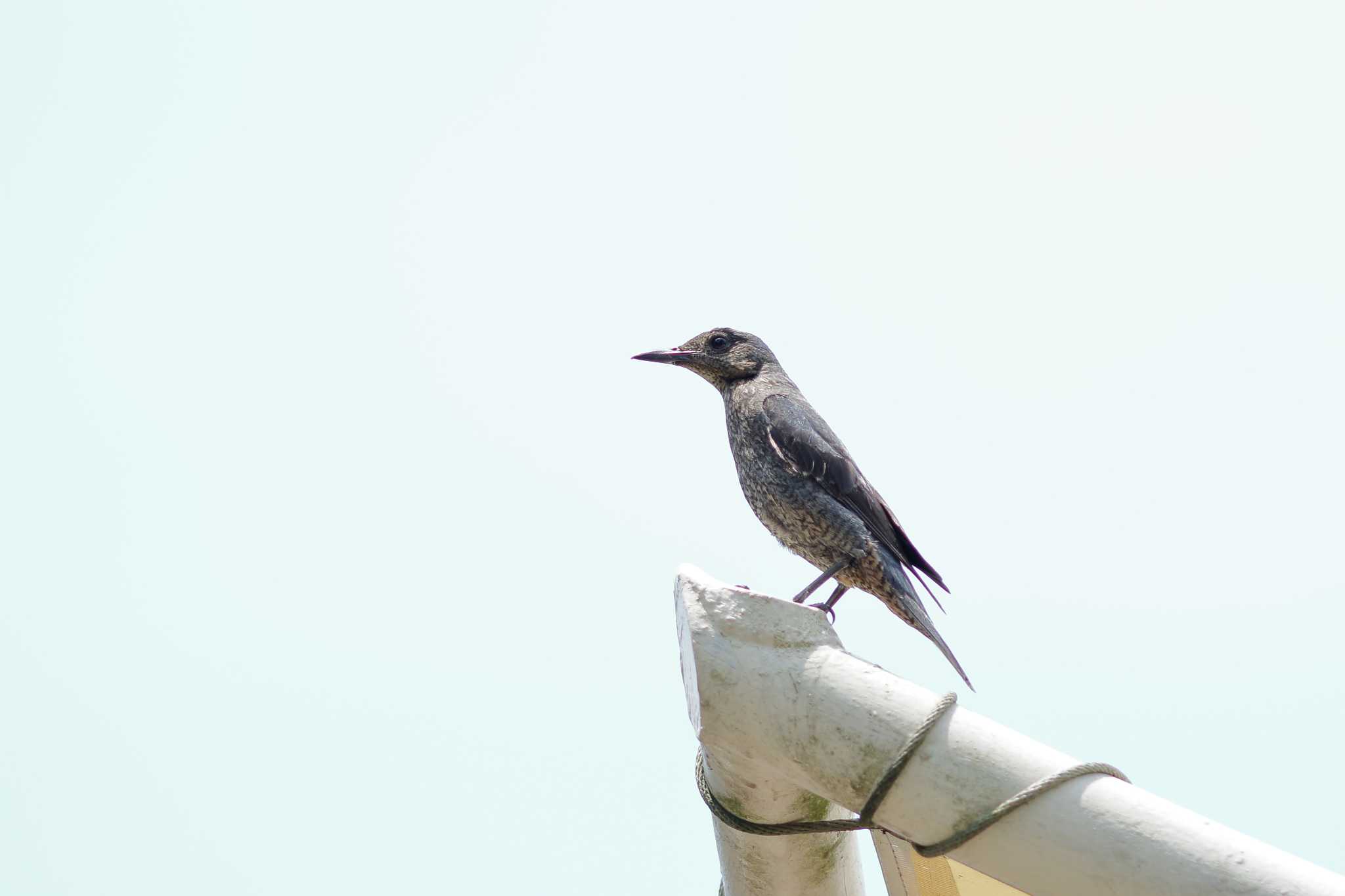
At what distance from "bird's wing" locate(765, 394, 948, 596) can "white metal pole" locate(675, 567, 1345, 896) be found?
187 centimetres

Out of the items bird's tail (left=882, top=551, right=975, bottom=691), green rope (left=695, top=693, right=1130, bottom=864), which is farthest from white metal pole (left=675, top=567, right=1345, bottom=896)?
bird's tail (left=882, top=551, right=975, bottom=691)

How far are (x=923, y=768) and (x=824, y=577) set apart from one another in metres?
2.04

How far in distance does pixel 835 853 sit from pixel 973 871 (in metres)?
0.32

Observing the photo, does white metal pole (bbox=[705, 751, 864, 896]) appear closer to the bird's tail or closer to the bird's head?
the bird's tail

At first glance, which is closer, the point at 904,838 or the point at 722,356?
the point at 904,838

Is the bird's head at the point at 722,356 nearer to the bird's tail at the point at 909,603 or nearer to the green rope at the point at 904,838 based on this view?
the bird's tail at the point at 909,603

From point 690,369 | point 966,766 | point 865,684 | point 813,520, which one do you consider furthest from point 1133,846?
point 690,369

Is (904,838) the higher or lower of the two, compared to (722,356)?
lower

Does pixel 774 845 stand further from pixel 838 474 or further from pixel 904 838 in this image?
pixel 838 474

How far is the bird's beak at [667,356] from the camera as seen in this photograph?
5344mm

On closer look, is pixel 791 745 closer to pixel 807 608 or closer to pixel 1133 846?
pixel 807 608

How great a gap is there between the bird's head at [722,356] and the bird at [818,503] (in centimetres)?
14

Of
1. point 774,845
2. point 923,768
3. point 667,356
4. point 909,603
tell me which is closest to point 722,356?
point 667,356

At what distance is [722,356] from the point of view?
5.32 metres
